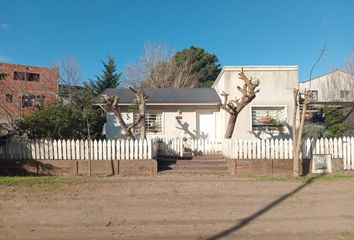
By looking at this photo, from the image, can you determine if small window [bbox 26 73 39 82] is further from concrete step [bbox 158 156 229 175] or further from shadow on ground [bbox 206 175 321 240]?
shadow on ground [bbox 206 175 321 240]

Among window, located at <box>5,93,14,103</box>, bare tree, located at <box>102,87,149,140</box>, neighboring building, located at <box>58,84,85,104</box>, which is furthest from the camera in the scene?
window, located at <box>5,93,14,103</box>

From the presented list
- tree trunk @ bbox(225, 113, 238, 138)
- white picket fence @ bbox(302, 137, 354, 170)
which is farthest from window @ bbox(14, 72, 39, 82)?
white picket fence @ bbox(302, 137, 354, 170)

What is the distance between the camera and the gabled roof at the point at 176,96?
676 inches

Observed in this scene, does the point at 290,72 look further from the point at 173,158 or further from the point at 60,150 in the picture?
the point at 60,150

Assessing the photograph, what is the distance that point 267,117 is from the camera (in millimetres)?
16391

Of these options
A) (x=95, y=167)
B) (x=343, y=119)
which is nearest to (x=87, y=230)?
(x=95, y=167)

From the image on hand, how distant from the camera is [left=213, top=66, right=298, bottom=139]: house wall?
16.3m

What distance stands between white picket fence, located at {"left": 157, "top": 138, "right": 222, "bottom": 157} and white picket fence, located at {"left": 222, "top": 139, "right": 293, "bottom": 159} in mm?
2886

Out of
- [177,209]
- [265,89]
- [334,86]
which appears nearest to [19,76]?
[265,89]

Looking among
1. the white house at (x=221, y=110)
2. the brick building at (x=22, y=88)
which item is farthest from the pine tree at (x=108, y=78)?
the white house at (x=221, y=110)

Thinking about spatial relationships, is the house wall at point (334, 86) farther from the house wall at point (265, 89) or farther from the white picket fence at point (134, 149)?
the white picket fence at point (134, 149)

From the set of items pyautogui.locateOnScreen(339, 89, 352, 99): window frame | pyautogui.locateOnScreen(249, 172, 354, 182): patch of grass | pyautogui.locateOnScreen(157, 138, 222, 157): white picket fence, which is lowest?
pyautogui.locateOnScreen(249, 172, 354, 182): patch of grass

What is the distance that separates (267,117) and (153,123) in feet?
19.4

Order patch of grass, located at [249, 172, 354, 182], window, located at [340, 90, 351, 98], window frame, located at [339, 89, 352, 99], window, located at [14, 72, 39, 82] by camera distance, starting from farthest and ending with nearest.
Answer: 1. window, located at [14, 72, 39, 82]
2. window, located at [340, 90, 351, 98]
3. window frame, located at [339, 89, 352, 99]
4. patch of grass, located at [249, 172, 354, 182]
